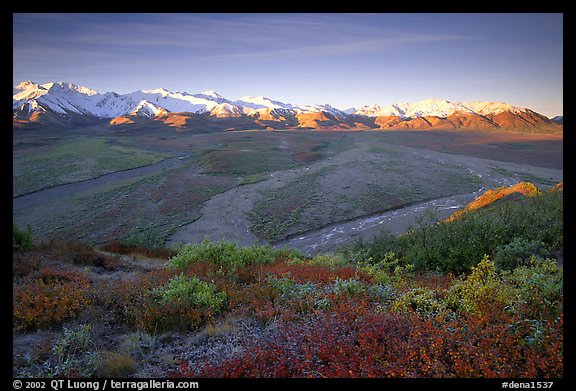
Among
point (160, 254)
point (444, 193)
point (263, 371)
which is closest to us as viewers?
point (263, 371)

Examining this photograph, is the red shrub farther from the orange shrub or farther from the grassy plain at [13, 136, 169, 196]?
the grassy plain at [13, 136, 169, 196]

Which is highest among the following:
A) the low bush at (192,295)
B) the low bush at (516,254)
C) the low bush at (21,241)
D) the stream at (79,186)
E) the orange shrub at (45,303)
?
the low bush at (516,254)

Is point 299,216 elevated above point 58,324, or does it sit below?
below

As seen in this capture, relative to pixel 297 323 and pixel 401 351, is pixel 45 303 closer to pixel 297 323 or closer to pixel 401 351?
pixel 297 323

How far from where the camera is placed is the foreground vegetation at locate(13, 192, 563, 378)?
3.77 meters

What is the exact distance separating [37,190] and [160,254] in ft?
99.2

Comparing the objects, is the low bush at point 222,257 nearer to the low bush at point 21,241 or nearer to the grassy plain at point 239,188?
the low bush at point 21,241

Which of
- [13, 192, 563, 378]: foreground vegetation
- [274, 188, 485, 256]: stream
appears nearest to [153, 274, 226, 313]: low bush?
[13, 192, 563, 378]: foreground vegetation

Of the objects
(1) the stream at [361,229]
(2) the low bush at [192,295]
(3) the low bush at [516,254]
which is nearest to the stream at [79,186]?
(1) the stream at [361,229]

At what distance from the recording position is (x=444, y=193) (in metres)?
33.4

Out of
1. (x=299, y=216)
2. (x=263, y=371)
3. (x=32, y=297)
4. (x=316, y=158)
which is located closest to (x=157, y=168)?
(x=316, y=158)

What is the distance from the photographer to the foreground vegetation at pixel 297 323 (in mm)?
3768

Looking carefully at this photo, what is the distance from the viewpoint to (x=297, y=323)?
514 centimetres
